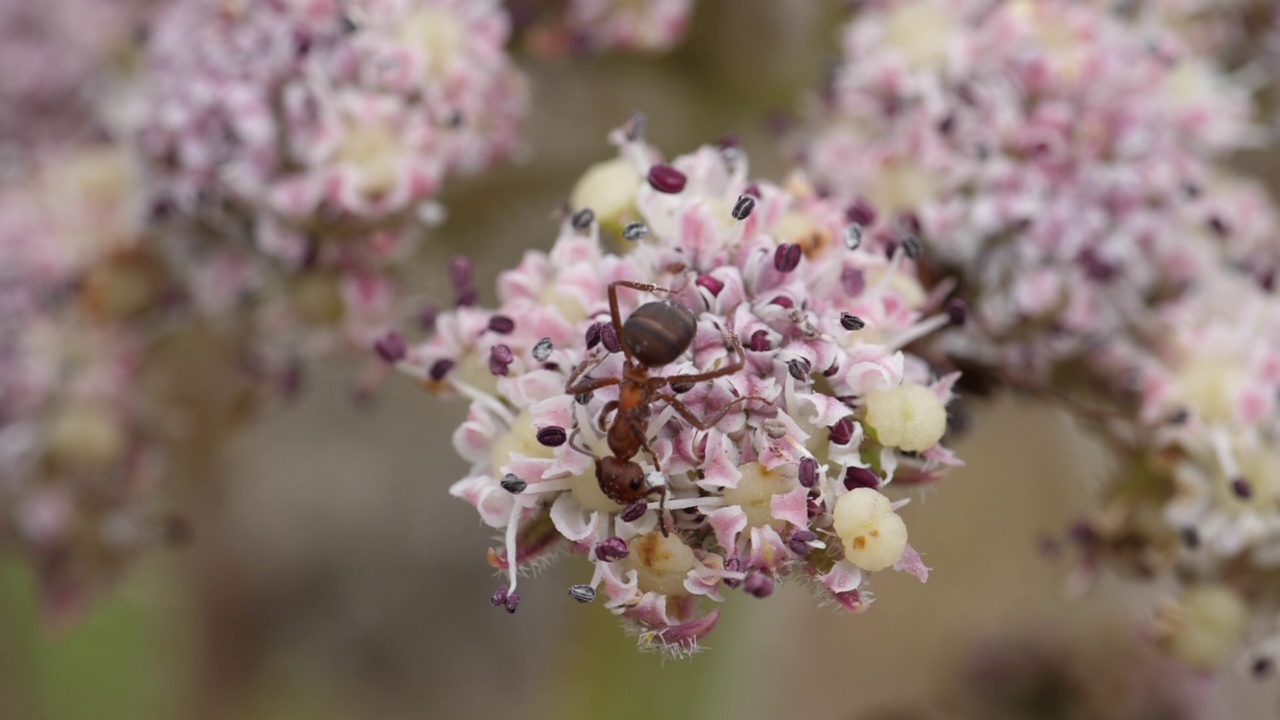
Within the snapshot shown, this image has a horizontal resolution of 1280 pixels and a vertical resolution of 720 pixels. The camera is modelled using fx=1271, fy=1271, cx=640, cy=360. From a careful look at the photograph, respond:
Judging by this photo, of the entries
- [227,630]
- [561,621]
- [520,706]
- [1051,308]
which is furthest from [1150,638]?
[227,630]

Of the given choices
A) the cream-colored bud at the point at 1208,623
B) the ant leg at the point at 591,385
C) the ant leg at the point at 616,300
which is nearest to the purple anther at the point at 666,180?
the ant leg at the point at 616,300

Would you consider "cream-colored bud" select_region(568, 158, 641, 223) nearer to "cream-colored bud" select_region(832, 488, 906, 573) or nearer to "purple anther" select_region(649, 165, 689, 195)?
"purple anther" select_region(649, 165, 689, 195)

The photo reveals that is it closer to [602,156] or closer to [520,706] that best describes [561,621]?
[520,706]

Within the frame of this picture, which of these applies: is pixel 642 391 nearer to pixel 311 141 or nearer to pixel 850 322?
pixel 850 322

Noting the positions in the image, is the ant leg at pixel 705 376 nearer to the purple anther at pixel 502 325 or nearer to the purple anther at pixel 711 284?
the purple anther at pixel 711 284

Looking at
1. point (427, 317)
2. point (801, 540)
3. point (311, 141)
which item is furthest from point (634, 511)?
point (311, 141)

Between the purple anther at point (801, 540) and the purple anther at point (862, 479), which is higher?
the purple anther at point (862, 479)

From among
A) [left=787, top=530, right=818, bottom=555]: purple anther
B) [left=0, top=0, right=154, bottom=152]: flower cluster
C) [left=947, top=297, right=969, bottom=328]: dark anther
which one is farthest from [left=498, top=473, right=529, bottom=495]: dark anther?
[left=0, top=0, right=154, bottom=152]: flower cluster
